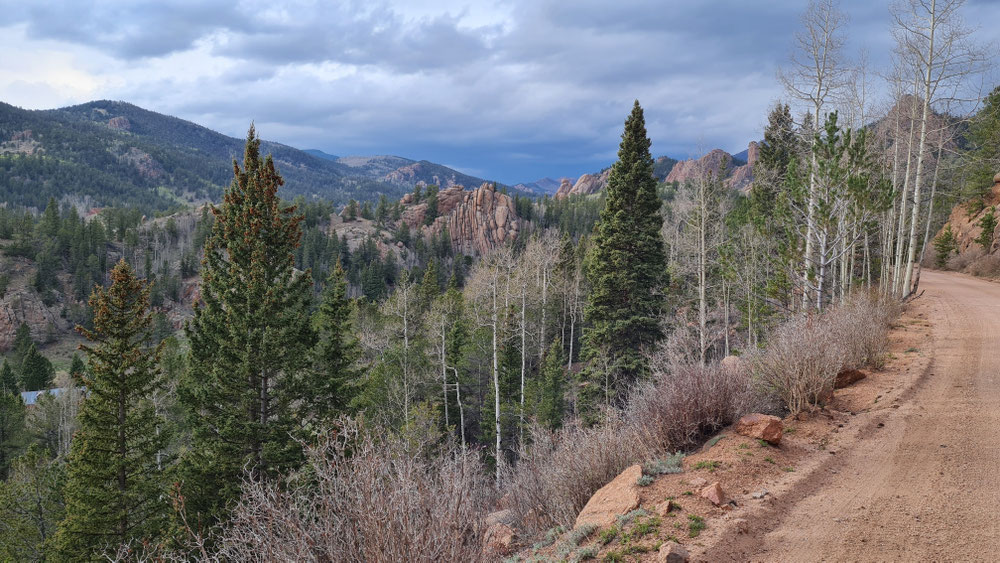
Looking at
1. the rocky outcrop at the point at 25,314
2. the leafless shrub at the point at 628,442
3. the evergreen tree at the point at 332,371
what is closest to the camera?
A: the leafless shrub at the point at 628,442

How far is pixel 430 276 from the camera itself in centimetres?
4869

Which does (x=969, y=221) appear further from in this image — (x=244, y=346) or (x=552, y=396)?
(x=244, y=346)

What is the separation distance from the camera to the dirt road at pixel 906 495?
13.5 ft

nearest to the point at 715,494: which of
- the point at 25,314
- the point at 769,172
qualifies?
the point at 769,172

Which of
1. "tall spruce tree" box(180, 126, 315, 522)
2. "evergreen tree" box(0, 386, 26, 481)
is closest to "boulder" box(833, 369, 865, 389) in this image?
"tall spruce tree" box(180, 126, 315, 522)

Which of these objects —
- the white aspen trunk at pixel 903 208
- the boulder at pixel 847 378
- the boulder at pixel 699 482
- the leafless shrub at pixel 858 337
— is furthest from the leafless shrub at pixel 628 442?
the white aspen trunk at pixel 903 208

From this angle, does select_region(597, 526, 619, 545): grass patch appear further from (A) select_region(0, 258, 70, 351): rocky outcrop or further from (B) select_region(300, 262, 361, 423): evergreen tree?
(A) select_region(0, 258, 70, 351): rocky outcrop

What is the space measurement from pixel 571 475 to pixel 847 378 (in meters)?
5.97

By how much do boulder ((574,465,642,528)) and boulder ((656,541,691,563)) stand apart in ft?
2.74

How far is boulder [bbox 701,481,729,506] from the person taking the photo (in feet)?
16.8

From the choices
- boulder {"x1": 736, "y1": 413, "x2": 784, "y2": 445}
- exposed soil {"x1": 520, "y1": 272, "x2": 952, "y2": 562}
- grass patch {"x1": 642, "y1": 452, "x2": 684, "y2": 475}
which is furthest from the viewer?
boulder {"x1": 736, "y1": 413, "x2": 784, "y2": 445}

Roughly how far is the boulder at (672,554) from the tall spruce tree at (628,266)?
15.6m

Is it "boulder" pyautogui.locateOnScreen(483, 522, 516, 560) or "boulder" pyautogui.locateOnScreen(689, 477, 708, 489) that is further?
"boulder" pyautogui.locateOnScreen(483, 522, 516, 560)

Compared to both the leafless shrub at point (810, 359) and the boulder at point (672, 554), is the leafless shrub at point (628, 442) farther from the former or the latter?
the boulder at point (672, 554)
